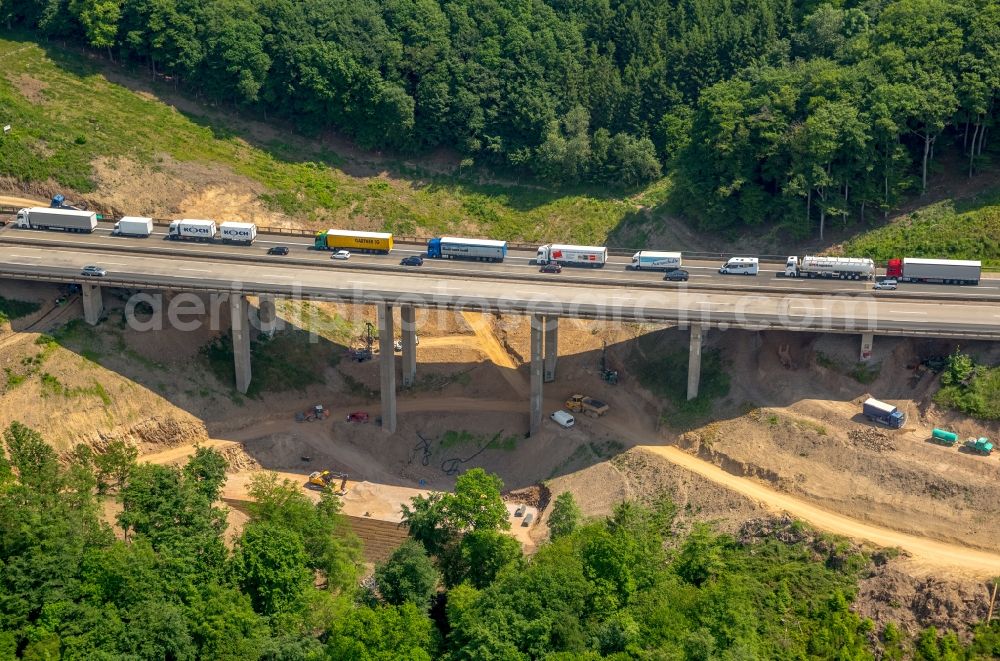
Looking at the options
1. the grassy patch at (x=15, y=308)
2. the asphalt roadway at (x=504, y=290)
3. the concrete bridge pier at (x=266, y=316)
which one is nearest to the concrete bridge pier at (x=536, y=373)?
the asphalt roadway at (x=504, y=290)

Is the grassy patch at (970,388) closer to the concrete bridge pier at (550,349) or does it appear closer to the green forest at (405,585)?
the green forest at (405,585)

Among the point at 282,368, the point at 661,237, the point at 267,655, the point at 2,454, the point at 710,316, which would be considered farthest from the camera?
the point at 661,237

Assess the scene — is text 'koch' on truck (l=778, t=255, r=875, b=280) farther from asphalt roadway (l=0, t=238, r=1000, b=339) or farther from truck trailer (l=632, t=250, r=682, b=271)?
truck trailer (l=632, t=250, r=682, b=271)

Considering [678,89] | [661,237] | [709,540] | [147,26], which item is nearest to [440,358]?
[661,237]

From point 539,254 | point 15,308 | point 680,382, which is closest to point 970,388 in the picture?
point 680,382

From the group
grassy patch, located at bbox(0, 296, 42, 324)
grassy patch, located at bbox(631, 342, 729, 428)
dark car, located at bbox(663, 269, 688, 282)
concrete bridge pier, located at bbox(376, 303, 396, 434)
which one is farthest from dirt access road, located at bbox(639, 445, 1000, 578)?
grassy patch, located at bbox(0, 296, 42, 324)

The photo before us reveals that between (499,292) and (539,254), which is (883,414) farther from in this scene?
A: (539,254)

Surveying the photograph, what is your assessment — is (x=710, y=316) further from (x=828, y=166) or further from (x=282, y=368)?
(x=282, y=368)
